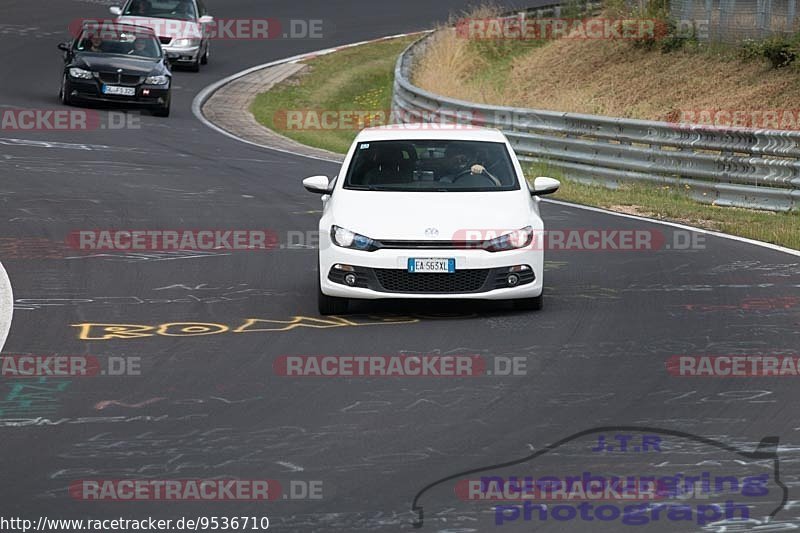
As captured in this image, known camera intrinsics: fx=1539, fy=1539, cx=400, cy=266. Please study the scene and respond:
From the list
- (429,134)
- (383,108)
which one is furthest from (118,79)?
(429,134)

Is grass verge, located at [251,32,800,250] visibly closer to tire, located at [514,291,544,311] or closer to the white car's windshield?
the white car's windshield

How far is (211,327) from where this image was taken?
11.4 meters

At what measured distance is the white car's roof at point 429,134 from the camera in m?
13.1

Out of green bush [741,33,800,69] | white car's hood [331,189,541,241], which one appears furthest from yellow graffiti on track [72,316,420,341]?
green bush [741,33,800,69]

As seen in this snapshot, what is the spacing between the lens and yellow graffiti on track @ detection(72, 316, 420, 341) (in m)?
11.2

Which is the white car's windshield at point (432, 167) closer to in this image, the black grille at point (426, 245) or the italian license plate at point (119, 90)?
the black grille at point (426, 245)

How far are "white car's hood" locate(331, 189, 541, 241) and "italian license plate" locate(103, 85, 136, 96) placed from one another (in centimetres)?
1599

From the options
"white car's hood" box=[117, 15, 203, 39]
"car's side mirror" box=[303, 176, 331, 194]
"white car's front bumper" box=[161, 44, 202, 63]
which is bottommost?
"white car's front bumper" box=[161, 44, 202, 63]

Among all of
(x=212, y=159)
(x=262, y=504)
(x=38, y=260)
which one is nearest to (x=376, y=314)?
(x=38, y=260)

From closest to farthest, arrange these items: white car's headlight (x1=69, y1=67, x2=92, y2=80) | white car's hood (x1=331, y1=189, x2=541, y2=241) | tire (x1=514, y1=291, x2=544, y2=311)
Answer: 1. white car's hood (x1=331, y1=189, x2=541, y2=241)
2. tire (x1=514, y1=291, x2=544, y2=311)
3. white car's headlight (x1=69, y1=67, x2=92, y2=80)

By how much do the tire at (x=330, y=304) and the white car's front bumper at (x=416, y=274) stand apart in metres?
0.07

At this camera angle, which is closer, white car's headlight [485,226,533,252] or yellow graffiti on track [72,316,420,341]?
yellow graffiti on track [72,316,420,341]

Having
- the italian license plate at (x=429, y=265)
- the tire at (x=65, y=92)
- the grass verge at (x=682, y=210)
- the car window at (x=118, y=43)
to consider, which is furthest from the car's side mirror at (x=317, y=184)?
the car window at (x=118, y=43)

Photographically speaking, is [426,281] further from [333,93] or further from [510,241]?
[333,93]
